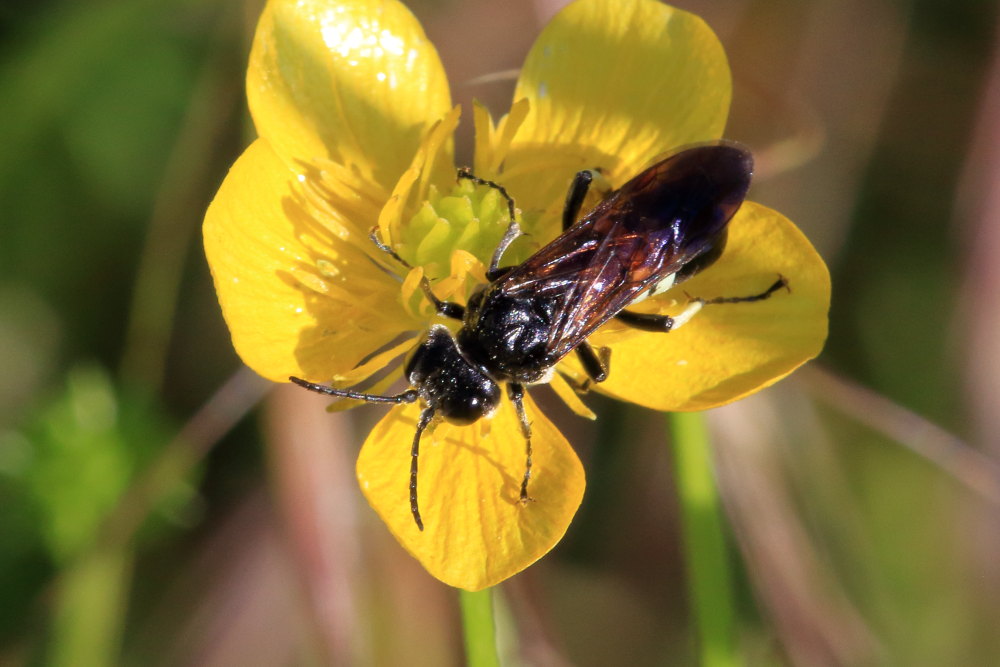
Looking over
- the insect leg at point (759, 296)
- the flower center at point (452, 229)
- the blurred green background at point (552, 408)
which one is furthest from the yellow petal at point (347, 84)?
the insect leg at point (759, 296)

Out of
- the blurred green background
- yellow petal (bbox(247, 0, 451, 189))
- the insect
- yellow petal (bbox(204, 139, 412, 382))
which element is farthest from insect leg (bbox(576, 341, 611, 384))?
the blurred green background

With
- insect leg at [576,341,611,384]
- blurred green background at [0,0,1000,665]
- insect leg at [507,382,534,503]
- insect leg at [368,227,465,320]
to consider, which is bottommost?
blurred green background at [0,0,1000,665]

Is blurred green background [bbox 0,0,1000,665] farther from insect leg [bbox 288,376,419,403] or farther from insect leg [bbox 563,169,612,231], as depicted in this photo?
insect leg [bbox 288,376,419,403]

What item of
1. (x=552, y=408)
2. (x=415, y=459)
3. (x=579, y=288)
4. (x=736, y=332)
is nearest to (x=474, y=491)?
(x=415, y=459)

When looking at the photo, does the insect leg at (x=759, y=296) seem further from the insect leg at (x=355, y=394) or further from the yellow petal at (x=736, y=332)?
the insect leg at (x=355, y=394)

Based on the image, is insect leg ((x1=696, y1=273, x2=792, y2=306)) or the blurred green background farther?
the blurred green background
